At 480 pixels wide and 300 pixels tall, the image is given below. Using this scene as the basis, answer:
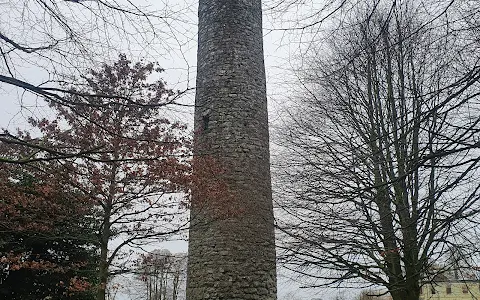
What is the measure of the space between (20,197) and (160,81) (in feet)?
10.1

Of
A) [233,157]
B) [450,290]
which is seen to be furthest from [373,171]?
[450,290]

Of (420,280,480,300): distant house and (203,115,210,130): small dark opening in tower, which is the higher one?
(203,115,210,130): small dark opening in tower

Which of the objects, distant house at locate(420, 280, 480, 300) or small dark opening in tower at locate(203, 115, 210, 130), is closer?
distant house at locate(420, 280, 480, 300)

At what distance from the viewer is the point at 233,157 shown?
725cm

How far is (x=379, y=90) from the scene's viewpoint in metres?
7.85

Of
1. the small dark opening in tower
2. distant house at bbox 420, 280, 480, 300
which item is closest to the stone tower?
the small dark opening in tower

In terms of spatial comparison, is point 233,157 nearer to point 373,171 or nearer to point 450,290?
point 373,171

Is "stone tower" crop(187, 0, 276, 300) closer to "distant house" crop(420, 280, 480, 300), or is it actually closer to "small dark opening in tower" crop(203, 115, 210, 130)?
"small dark opening in tower" crop(203, 115, 210, 130)

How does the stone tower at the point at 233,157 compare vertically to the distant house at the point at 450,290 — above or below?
above

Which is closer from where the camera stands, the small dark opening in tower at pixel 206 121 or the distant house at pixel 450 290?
the distant house at pixel 450 290

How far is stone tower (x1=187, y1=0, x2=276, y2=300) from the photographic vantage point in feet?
22.0

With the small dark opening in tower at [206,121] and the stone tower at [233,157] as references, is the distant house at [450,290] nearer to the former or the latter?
the stone tower at [233,157]

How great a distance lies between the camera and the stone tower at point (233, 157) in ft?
22.0

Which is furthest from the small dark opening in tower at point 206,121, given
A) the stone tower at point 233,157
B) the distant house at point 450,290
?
the distant house at point 450,290
